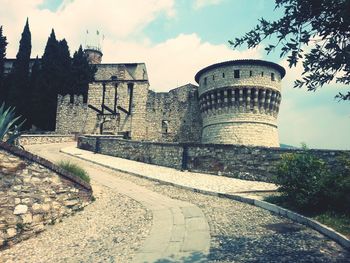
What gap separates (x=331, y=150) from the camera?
14.0m

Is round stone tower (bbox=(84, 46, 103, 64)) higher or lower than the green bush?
higher

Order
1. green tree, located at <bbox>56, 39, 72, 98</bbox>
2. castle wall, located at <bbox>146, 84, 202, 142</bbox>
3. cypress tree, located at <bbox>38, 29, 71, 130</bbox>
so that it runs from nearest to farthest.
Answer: castle wall, located at <bbox>146, 84, 202, 142</bbox>
cypress tree, located at <bbox>38, 29, 71, 130</bbox>
green tree, located at <bbox>56, 39, 72, 98</bbox>

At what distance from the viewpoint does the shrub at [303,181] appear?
9125 mm

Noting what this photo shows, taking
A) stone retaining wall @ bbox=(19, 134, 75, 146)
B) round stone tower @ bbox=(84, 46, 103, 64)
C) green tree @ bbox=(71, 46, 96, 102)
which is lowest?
stone retaining wall @ bbox=(19, 134, 75, 146)

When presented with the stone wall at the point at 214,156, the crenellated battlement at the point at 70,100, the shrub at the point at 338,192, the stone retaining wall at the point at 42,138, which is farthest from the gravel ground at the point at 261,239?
the crenellated battlement at the point at 70,100

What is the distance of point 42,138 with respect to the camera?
28922mm

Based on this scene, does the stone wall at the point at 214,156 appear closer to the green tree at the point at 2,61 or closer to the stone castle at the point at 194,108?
the stone castle at the point at 194,108

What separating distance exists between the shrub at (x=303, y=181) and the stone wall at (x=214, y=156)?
13.3ft

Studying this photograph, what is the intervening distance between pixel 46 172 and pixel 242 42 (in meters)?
6.96

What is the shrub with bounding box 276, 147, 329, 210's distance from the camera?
912 cm

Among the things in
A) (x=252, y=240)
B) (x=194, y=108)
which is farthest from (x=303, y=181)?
(x=194, y=108)

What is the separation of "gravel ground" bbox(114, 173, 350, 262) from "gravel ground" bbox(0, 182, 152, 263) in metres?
1.88

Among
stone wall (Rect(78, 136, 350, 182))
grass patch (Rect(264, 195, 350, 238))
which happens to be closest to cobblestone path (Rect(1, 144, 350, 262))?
grass patch (Rect(264, 195, 350, 238))

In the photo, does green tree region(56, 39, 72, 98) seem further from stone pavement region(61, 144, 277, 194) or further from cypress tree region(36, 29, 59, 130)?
stone pavement region(61, 144, 277, 194)
